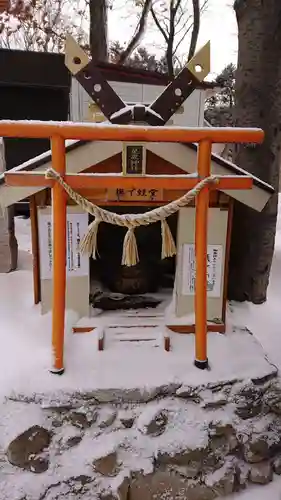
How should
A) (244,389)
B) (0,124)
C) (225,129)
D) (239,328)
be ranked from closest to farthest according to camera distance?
(0,124) < (225,129) < (244,389) < (239,328)

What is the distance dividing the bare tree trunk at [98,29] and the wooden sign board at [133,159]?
6325mm

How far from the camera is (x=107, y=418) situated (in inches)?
88.0

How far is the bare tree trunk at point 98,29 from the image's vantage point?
771cm

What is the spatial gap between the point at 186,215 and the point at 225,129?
587 millimetres

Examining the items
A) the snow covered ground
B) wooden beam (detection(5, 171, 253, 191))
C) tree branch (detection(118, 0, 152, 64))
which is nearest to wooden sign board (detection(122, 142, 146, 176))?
wooden beam (detection(5, 171, 253, 191))

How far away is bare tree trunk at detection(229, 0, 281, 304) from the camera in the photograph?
9.17 ft

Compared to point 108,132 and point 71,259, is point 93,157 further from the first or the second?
point 71,259

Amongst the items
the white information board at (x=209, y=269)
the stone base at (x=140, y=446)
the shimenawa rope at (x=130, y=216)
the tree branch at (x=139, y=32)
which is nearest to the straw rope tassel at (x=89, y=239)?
the shimenawa rope at (x=130, y=216)

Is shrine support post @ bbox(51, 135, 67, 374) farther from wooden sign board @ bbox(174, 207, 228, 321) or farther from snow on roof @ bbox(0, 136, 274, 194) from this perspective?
wooden sign board @ bbox(174, 207, 228, 321)

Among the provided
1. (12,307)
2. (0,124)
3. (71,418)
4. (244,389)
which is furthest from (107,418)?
(0,124)

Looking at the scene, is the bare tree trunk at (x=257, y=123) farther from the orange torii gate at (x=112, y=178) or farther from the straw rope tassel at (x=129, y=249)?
the straw rope tassel at (x=129, y=249)

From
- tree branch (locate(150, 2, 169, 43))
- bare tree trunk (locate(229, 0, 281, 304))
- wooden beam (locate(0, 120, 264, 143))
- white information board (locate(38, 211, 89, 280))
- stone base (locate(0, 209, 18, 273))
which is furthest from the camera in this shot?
tree branch (locate(150, 2, 169, 43))

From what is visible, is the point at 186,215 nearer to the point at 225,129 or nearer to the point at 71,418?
the point at 225,129

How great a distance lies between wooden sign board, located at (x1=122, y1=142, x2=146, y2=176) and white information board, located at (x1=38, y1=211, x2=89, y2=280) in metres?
0.49
